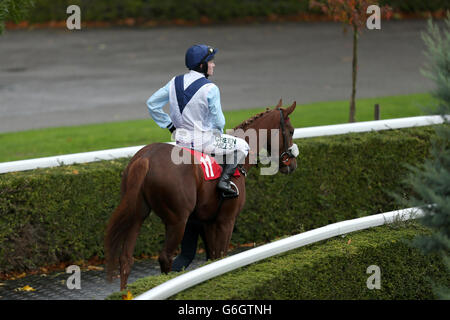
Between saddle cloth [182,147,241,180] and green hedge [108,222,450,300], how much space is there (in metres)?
1.15

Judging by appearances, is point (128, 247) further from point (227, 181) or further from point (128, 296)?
point (128, 296)

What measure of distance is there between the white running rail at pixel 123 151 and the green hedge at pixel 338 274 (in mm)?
1772

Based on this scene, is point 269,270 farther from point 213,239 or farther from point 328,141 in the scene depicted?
point 328,141

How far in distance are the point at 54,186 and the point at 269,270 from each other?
11.5 feet

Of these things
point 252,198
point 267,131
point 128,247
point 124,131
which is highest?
point 267,131

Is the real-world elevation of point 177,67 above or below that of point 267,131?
below

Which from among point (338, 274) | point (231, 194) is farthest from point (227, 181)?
point (338, 274)

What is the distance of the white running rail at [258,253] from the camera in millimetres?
5371

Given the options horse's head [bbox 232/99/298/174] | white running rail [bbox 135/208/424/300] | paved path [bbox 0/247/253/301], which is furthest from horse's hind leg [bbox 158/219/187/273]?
horse's head [bbox 232/99/298/174]

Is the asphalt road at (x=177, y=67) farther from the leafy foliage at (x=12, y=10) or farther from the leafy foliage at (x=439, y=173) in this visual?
the leafy foliage at (x=439, y=173)

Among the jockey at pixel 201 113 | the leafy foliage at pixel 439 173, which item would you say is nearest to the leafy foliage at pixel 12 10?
the jockey at pixel 201 113

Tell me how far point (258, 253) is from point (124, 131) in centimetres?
755

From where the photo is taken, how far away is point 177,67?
19094mm

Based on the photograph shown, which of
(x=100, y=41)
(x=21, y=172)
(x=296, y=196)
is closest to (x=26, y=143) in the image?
(x=21, y=172)
